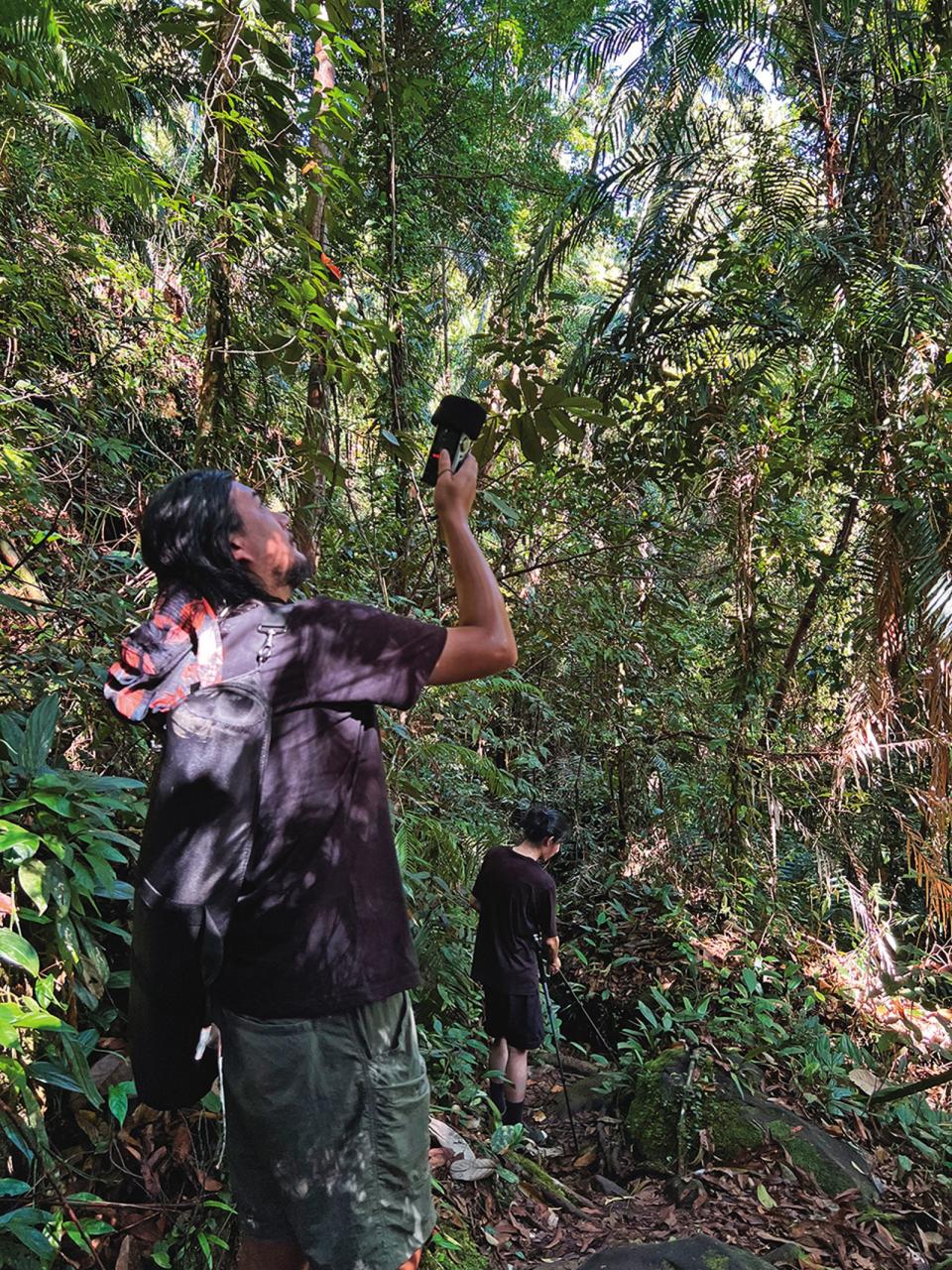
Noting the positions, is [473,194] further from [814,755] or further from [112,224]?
[814,755]

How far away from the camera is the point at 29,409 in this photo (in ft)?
9.73

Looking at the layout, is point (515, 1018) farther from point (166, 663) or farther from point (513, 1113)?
point (166, 663)

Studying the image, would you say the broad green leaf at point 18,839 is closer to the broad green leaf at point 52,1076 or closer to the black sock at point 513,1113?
the broad green leaf at point 52,1076

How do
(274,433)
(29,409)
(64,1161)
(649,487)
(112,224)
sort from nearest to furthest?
1. (64,1161)
2. (29,409)
3. (274,433)
4. (649,487)
5. (112,224)

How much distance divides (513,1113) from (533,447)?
12.0 feet

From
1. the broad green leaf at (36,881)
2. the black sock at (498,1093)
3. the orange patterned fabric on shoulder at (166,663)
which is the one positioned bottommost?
the black sock at (498,1093)

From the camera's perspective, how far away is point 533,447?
2.74 metres

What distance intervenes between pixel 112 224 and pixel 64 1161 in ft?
24.3

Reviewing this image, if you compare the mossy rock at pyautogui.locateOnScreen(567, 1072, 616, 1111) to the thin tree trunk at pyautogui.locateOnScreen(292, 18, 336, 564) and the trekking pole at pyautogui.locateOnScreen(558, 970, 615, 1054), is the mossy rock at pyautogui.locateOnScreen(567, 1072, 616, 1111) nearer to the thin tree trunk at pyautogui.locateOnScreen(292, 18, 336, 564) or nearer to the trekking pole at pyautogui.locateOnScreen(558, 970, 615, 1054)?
the trekking pole at pyautogui.locateOnScreen(558, 970, 615, 1054)

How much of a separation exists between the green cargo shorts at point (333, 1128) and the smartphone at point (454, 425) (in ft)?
3.75

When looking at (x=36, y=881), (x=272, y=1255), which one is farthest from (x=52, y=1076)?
(x=272, y=1255)

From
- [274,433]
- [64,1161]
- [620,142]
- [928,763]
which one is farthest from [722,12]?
[64,1161]

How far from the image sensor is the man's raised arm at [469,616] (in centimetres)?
151

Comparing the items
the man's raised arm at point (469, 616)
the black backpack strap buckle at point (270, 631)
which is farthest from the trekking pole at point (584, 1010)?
the black backpack strap buckle at point (270, 631)
